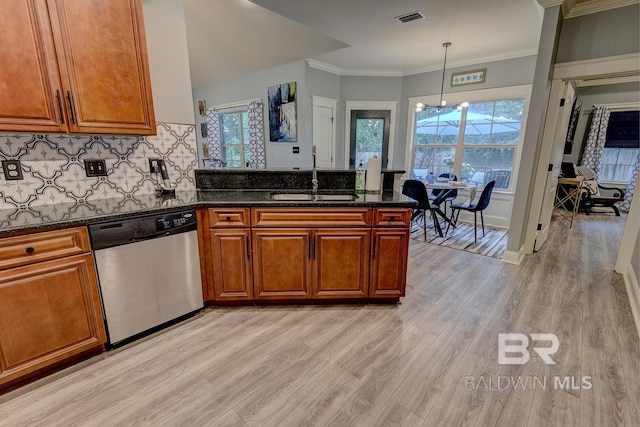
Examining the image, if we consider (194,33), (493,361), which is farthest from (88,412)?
(194,33)

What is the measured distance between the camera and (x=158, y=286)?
1918mm

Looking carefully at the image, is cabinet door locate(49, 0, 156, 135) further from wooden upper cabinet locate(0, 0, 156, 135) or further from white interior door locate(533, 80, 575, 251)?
white interior door locate(533, 80, 575, 251)

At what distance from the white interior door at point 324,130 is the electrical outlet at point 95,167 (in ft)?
11.4

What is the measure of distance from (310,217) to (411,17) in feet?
8.78

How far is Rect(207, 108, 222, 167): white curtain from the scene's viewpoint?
652 centimetres

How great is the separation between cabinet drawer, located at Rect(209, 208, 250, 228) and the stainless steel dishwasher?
13cm

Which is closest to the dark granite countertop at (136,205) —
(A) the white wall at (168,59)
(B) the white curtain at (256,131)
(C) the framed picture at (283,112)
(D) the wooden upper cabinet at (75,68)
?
(D) the wooden upper cabinet at (75,68)

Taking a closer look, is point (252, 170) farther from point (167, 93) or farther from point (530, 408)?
point (530, 408)

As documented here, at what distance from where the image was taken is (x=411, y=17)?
319 cm

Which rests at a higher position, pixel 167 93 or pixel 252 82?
pixel 252 82

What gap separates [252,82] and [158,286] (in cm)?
471

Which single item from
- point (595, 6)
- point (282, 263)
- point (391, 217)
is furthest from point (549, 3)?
point (282, 263)

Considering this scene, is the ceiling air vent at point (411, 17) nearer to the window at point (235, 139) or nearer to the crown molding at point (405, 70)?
the crown molding at point (405, 70)

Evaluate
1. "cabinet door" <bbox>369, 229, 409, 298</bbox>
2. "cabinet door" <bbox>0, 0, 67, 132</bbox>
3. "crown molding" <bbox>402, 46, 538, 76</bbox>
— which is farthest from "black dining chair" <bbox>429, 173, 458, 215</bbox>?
"cabinet door" <bbox>0, 0, 67, 132</bbox>
